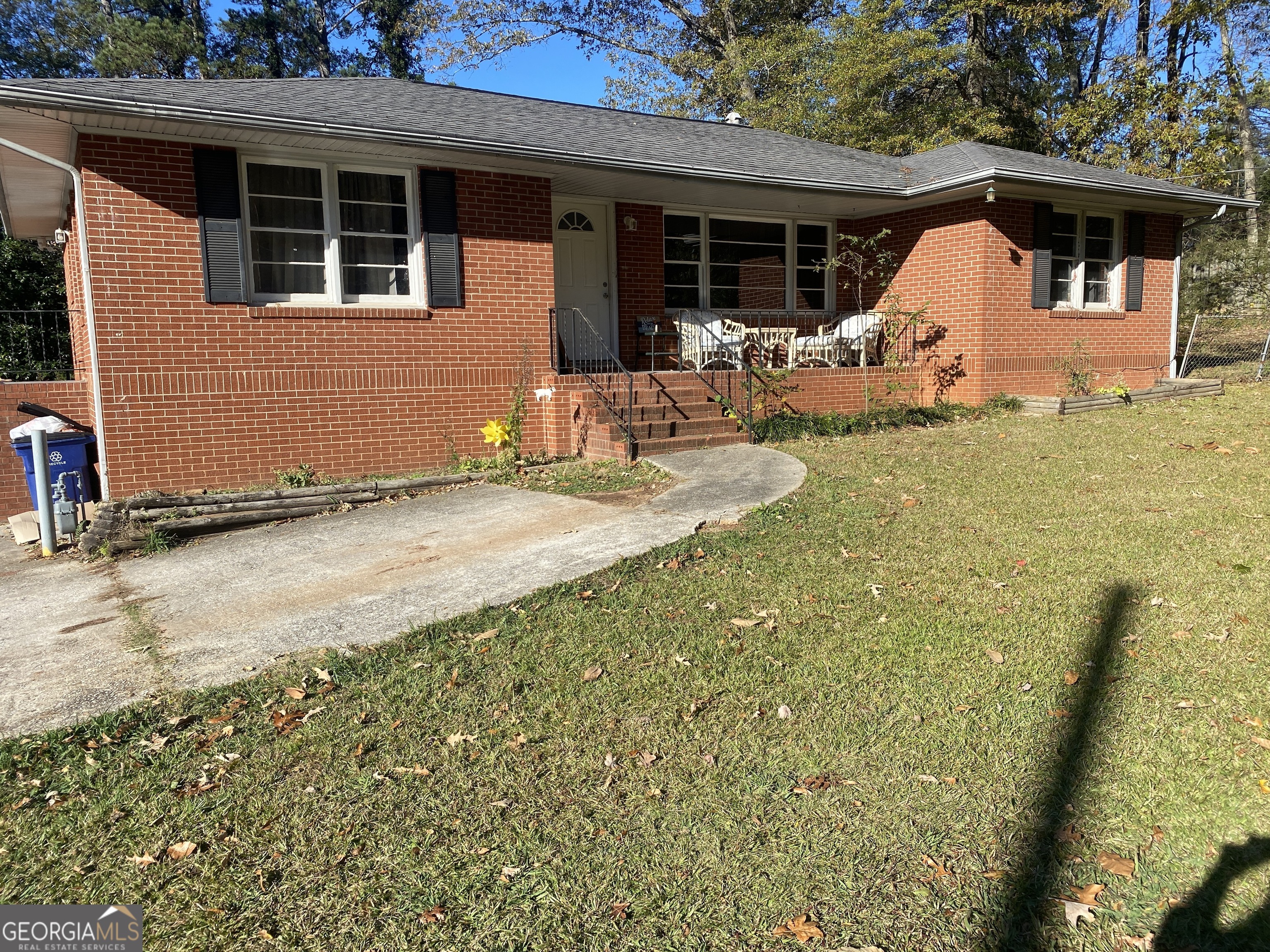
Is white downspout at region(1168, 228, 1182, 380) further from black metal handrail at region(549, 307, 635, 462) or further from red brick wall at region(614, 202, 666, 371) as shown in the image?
black metal handrail at region(549, 307, 635, 462)

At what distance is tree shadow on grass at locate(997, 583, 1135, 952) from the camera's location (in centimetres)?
253

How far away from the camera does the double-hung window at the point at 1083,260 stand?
14094mm

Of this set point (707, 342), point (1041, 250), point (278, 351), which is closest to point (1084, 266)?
point (1041, 250)

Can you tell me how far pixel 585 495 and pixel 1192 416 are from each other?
8.60 meters

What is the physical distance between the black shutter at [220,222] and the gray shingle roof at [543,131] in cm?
58

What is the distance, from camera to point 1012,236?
13.0m

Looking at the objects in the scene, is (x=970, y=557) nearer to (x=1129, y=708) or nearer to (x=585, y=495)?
(x=1129, y=708)

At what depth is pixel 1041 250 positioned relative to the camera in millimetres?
13188

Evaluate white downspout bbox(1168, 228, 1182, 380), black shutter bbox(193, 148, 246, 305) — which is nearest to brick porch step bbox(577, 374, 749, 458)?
black shutter bbox(193, 148, 246, 305)

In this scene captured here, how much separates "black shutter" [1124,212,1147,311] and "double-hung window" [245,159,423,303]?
39.3 ft

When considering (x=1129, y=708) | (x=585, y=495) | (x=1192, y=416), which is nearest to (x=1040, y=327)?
(x=1192, y=416)

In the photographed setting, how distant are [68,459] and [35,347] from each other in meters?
10.0

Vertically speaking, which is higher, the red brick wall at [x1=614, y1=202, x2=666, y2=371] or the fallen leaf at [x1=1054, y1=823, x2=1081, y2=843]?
the red brick wall at [x1=614, y1=202, x2=666, y2=371]

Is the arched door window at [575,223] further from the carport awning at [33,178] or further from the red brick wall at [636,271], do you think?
the carport awning at [33,178]
